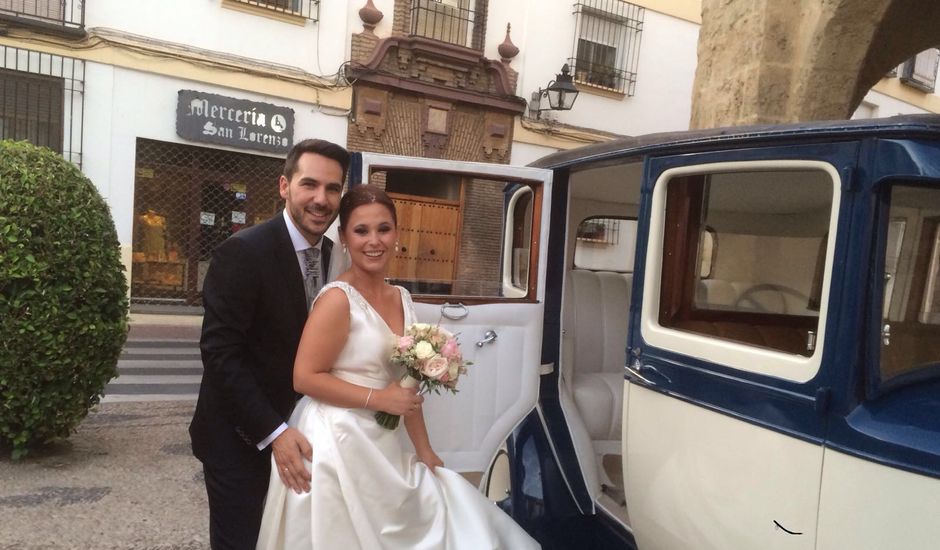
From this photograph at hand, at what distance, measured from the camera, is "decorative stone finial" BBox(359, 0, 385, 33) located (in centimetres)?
1049

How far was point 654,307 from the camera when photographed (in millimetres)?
2418

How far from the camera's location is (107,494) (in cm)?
383

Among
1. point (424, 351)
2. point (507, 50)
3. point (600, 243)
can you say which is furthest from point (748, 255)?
point (507, 50)

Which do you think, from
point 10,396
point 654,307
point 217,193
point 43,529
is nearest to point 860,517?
point 654,307

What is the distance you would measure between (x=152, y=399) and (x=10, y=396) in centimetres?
238

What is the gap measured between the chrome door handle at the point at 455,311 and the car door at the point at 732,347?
740 mm

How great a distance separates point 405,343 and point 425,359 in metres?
0.09

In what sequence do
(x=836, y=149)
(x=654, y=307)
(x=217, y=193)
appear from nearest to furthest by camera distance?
(x=836, y=149)
(x=654, y=307)
(x=217, y=193)

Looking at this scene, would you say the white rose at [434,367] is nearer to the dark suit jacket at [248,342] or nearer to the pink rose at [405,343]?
the pink rose at [405,343]

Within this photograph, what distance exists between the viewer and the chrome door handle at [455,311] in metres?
2.85

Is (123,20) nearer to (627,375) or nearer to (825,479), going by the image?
(627,375)

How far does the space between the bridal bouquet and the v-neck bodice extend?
6cm

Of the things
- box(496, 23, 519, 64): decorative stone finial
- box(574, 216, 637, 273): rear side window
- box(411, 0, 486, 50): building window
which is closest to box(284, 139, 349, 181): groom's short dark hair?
box(574, 216, 637, 273): rear side window

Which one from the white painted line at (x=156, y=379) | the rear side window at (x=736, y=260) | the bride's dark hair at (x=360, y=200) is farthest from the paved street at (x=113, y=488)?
the rear side window at (x=736, y=260)
